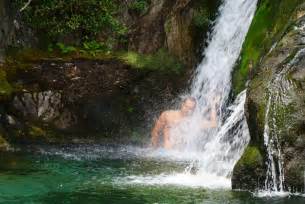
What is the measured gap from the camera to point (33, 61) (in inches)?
755

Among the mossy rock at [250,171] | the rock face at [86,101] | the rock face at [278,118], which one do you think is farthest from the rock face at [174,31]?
the mossy rock at [250,171]

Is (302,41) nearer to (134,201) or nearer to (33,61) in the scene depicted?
(134,201)

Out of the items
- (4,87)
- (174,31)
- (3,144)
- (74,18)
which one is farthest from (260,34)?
(3,144)

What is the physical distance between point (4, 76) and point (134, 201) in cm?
916

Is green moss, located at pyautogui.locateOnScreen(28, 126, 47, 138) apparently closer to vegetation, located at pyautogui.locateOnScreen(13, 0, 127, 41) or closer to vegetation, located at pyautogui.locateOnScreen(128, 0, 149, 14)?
vegetation, located at pyautogui.locateOnScreen(13, 0, 127, 41)

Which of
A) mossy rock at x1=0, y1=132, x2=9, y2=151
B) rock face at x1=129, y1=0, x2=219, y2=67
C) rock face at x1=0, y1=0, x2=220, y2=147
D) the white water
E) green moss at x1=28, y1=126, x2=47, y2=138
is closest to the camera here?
mossy rock at x1=0, y1=132, x2=9, y2=151

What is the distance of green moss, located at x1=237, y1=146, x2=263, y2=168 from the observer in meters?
11.4

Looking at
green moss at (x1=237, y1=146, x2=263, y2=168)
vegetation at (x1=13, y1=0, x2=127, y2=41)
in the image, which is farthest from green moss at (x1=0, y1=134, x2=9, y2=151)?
green moss at (x1=237, y1=146, x2=263, y2=168)

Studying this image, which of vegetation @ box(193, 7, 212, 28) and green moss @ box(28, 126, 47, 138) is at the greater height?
vegetation @ box(193, 7, 212, 28)

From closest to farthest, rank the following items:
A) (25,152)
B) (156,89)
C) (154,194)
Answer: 1. (154,194)
2. (25,152)
3. (156,89)

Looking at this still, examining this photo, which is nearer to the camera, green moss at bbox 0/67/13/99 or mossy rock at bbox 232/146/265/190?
mossy rock at bbox 232/146/265/190

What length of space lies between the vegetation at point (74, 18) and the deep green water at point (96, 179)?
4349mm

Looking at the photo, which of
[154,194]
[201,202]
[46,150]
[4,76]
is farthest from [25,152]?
[201,202]

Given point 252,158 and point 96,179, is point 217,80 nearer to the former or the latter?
point 96,179
